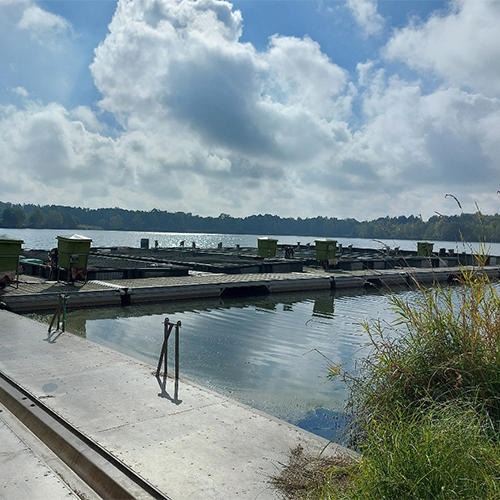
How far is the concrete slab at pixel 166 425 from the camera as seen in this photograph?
11.0ft

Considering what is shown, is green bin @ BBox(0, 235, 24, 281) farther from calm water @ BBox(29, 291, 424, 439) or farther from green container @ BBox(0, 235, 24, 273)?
calm water @ BBox(29, 291, 424, 439)

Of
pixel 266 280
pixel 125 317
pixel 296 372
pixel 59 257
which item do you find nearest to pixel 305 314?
pixel 266 280

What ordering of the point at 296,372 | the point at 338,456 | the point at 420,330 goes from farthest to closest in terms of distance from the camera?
the point at 296,372 < the point at 420,330 < the point at 338,456

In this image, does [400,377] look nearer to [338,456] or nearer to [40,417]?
[338,456]

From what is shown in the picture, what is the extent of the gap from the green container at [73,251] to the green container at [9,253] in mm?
1678

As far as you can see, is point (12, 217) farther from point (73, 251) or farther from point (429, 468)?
point (429, 468)

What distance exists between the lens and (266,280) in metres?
17.8

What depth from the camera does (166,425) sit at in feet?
13.9

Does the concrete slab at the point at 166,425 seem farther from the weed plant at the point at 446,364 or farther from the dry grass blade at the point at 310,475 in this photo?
the weed plant at the point at 446,364

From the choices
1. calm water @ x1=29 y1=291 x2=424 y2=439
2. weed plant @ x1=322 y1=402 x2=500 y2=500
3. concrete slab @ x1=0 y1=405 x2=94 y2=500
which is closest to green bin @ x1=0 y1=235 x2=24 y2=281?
calm water @ x1=29 y1=291 x2=424 y2=439

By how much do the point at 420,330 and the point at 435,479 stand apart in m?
1.90

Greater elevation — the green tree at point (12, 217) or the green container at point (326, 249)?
the green tree at point (12, 217)

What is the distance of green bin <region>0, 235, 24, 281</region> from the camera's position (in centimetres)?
1259

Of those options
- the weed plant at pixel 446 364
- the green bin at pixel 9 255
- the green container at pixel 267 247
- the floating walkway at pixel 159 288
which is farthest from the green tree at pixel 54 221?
the weed plant at pixel 446 364
